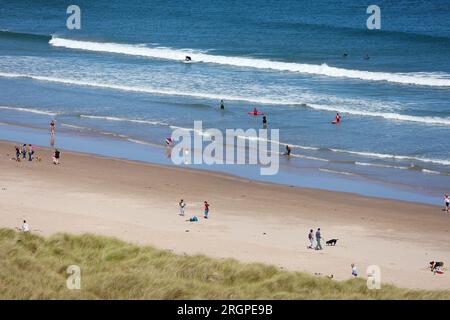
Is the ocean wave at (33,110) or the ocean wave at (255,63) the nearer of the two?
the ocean wave at (33,110)

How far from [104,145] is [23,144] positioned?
10.4 ft

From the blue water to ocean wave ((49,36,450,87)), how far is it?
0.11 metres

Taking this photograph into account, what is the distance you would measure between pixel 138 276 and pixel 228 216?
350 inches

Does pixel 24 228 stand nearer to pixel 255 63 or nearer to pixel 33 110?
pixel 33 110

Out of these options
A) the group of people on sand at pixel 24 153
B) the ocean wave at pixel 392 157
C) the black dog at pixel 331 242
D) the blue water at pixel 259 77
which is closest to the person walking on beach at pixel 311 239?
the black dog at pixel 331 242

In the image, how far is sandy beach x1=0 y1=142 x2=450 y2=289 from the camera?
2578cm

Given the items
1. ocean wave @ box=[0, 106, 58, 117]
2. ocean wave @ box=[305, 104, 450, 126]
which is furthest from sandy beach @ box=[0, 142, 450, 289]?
ocean wave @ box=[305, 104, 450, 126]

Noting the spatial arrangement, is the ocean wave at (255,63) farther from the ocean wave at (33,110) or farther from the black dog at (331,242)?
the black dog at (331,242)

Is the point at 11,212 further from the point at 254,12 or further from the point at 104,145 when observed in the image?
the point at 254,12

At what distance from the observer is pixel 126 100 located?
1891 inches

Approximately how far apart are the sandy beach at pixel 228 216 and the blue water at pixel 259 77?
8.95ft

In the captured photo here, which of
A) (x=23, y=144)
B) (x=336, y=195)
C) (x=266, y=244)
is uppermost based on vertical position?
(x=23, y=144)

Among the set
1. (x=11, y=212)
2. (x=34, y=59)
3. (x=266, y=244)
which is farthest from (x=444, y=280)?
(x=34, y=59)

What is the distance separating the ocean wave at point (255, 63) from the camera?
178 ft
